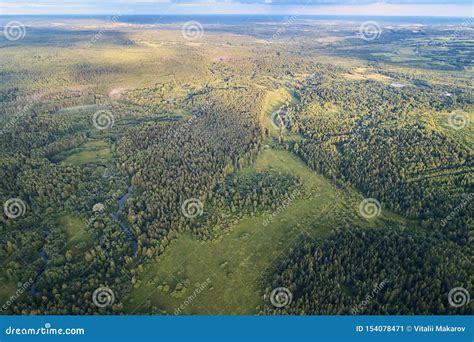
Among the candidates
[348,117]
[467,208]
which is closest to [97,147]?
[348,117]

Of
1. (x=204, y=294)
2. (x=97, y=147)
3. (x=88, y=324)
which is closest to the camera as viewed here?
(x=88, y=324)

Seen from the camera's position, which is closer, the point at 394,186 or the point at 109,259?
the point at 109,259

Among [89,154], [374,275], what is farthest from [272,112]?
[374,275]

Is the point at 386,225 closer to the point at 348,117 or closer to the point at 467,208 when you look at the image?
the point at 467,208

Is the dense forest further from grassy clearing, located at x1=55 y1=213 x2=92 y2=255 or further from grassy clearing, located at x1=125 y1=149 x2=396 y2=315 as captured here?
grassy clearing, located at x1=55 y1=213 x2=92 y2=255

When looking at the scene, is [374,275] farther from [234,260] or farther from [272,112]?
[272,112]

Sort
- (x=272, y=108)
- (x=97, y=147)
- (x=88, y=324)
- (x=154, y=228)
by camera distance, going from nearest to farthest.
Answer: (x=88, y=324), (x=154, y=228), (x=97, y=147), (x=272, y=108)

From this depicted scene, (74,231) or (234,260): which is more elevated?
(74,231)
